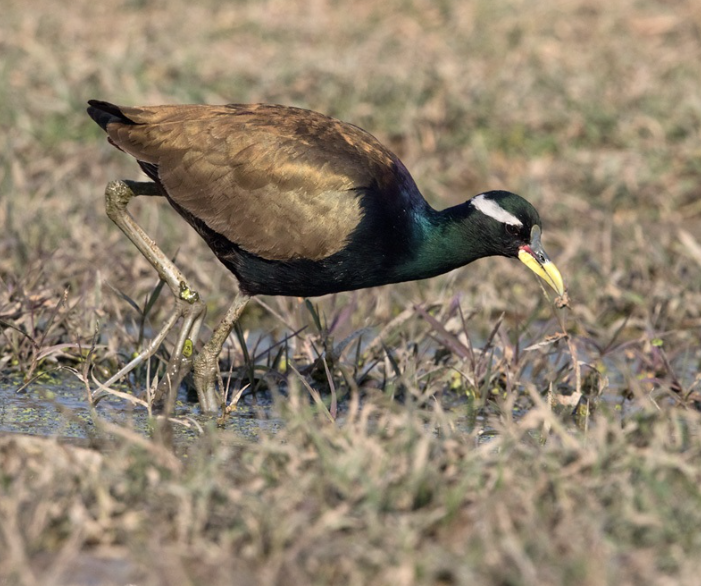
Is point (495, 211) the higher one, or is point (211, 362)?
point (495, 211)

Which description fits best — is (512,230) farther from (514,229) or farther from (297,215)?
(297,215)

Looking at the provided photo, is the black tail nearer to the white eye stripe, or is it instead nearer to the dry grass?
the dry grass

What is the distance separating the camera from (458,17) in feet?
33.3

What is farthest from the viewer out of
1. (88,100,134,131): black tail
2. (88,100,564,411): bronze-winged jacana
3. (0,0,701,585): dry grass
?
(88,100,134,131): black tail

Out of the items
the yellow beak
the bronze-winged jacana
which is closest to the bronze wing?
the bronze-winged jacana

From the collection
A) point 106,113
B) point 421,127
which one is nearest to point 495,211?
point 106,113

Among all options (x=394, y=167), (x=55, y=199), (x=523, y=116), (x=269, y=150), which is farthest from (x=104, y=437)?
(x=523, y=116)

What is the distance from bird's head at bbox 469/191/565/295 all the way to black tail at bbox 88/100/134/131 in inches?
59.1

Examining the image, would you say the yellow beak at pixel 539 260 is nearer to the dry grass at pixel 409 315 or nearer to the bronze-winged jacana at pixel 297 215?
the bronze-winged jacana at pixel 297 215

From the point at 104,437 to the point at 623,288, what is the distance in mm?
3310

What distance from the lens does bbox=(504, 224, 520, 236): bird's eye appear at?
4.73 metres

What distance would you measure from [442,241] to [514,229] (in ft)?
0.93

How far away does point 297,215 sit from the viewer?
186 inches

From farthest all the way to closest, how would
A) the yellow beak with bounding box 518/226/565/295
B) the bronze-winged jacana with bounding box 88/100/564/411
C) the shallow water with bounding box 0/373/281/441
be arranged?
1. the yellow beak with bounding box 518/226/565/295
2. the bronze-winged jacana with bounding box 88/100/564/411
3. the shallow water with bounding box 0/373/281/441
